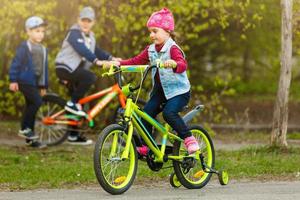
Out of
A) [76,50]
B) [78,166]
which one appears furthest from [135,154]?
[76,50]

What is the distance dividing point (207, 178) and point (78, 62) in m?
4.65

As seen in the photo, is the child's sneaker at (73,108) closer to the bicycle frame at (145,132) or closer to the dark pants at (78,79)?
the dark pants at (78,79)

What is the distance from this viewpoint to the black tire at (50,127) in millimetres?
13453

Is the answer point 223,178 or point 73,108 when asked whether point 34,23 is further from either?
point 223,178

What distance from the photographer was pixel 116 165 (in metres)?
8.54

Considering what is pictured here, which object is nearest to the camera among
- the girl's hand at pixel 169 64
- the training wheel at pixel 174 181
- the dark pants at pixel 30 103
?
the girl's hand at pixel 169 64

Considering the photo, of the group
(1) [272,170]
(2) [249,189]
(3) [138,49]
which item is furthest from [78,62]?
(2) [249,189]

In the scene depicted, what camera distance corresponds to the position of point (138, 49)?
16.0 metres

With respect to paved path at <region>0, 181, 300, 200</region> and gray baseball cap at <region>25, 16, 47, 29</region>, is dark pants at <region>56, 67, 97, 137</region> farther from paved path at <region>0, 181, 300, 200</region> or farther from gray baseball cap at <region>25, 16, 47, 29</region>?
paved path at <region>0, 181, 300, 200</region>

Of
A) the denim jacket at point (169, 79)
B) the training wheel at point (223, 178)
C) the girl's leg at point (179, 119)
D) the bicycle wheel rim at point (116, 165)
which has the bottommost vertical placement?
the training wheel at point (223, 178)

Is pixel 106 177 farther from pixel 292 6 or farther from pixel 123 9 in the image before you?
pixel 123 9

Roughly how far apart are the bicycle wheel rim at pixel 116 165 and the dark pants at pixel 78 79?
15.8 ft

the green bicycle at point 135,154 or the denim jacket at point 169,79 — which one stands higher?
the denim jacket at point 169,79

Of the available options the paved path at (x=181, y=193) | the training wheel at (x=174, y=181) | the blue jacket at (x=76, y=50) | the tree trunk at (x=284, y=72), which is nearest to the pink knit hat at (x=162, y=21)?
the training wheel at (x=174, y=181)
